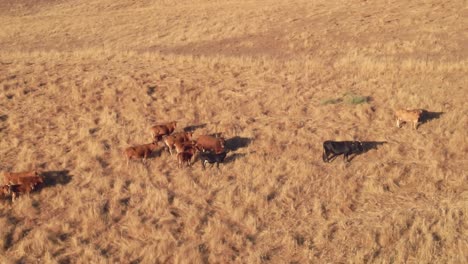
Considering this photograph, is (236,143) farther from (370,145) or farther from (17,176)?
(17,176)

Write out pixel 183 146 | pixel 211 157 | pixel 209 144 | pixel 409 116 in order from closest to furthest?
1. pixel 211 157
2. pixel 183 146
3. pixel 209 144
4. pixel 409 116

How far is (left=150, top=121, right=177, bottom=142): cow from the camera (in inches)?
555

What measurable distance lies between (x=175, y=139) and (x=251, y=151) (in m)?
2.41

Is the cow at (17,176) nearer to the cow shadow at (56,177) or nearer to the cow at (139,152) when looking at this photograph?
the cow shadow at (56,177)

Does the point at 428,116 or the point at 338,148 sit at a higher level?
the point at 338,148

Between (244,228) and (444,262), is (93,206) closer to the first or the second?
(244,228)

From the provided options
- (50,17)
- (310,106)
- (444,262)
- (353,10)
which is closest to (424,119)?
(310,106)

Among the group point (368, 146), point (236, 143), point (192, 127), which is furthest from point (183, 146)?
point (368, 146)

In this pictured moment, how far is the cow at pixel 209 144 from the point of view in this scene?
13.3 m

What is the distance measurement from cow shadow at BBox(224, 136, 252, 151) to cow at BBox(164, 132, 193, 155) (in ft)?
4.10

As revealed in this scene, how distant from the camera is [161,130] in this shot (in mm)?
14234

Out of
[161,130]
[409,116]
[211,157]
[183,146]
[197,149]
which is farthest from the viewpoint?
[409,116]

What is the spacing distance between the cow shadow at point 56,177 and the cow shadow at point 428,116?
11.9 metres

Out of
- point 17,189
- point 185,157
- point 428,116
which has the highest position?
point 17,189
